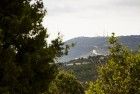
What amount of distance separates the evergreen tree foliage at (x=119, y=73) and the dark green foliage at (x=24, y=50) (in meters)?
9.23

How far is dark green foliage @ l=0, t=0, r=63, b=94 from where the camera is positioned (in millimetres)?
13242

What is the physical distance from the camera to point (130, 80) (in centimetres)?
2380

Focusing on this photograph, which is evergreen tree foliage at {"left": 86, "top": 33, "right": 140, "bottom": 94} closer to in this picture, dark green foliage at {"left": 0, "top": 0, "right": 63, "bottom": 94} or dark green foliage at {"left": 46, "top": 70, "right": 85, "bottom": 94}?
dark green foliage at {"left": 0, "top": 0, "right": 63, "bottom": 94}

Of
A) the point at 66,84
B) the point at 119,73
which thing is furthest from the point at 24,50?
the point at 66,84

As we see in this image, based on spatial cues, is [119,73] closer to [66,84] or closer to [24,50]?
[24,50]

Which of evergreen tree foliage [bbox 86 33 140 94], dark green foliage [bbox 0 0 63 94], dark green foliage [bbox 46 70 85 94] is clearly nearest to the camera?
dark green foliage [bbox 0 0 63 94]

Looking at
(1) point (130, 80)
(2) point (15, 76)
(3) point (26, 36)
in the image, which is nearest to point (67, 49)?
(3) point (26, 36)

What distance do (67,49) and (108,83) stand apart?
1009cm

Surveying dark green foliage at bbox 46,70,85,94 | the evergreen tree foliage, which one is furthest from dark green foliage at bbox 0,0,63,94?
dark green foliage at bbox 46,70,85,94

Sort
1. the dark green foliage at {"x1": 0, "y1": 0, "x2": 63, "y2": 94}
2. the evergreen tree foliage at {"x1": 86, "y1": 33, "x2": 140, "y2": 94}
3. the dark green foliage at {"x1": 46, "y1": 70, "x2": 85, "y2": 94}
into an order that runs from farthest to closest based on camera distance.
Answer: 1. the dark green foliage at {"x1": 46, "y1": 70, "x2": 85, "y2": 94}
2. the evergreen tree foliage at {"x1": 86, "y1": 33, "x2": 140, "y2": 94}
3. the dark green foliage at {"x1": 0, "y1": 0, "x2": 63, "y2": 94}

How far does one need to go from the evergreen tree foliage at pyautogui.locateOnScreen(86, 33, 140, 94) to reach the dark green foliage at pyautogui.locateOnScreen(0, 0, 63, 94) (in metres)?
9.23

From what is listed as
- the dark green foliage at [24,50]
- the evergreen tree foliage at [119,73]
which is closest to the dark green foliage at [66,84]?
the evergreen tree foliage at [119,73]

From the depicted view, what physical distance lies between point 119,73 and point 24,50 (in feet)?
37.2

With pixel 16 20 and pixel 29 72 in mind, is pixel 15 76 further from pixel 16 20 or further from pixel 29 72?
pixel 16 20
